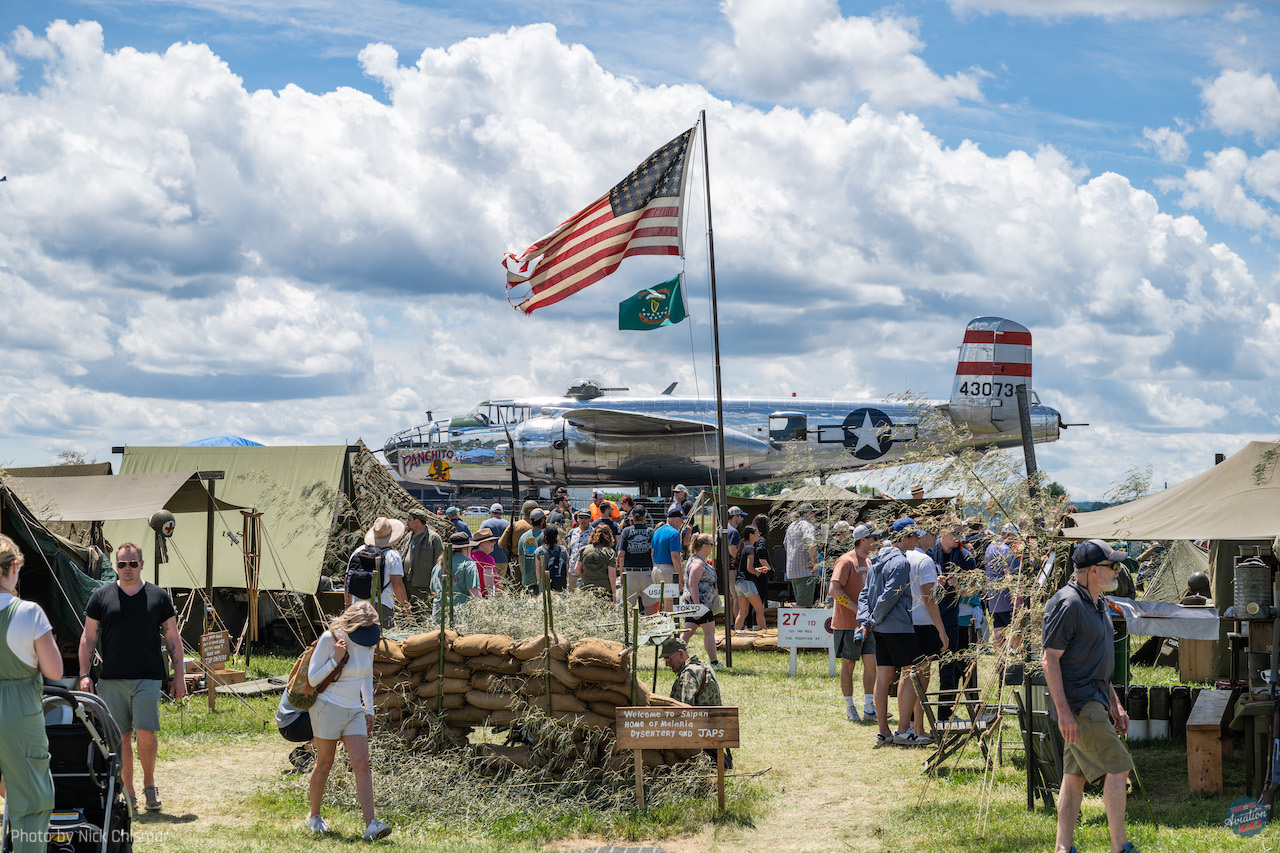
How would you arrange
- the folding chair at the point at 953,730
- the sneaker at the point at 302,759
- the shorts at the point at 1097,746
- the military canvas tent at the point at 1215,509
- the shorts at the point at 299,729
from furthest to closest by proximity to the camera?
the sneaker at the point at 302,759, the folding chair at the point at 953,730, the military canvas tent at the point at 1215,509, the shorts at the point at 299,729, the shorts at the point at 1097,746

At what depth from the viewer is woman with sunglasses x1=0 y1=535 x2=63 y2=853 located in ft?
14.4

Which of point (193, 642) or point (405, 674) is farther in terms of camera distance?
A: point (193, 642)

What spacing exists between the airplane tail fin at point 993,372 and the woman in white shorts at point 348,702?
2641 cm

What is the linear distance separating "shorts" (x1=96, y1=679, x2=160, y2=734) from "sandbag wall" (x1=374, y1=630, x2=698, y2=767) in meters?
1.39

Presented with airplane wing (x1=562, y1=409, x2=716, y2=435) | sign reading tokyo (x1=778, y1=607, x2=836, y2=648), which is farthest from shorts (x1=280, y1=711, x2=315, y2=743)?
airplane wing (x1=562, y1=409, x2=716, y2=435)

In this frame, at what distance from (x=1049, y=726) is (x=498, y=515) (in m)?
9.82

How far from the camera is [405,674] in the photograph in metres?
7.21

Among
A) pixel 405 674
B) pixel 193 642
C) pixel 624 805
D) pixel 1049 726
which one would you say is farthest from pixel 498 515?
pixel 1049 726

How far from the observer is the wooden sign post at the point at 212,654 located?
9.83 metres

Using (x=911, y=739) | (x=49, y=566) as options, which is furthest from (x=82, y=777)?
(x=911, y=739)

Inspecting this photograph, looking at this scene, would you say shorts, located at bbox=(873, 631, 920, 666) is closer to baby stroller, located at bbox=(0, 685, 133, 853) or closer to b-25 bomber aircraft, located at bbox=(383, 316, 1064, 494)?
baby stroller, located at bbox=(0, 685, 133, 853)

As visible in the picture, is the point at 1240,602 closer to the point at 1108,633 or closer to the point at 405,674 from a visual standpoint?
the point at 1108,633

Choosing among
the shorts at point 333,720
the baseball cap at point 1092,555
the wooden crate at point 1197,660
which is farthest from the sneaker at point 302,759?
the wooden crate at point 1197,660

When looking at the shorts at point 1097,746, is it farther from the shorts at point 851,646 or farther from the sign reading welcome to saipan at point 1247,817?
the shorts at point 851,646
